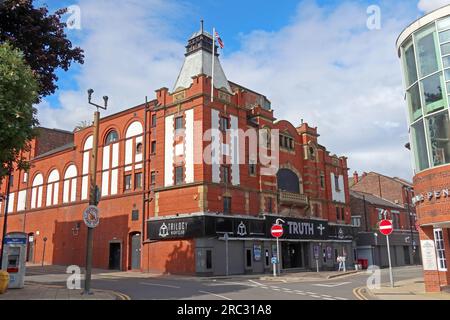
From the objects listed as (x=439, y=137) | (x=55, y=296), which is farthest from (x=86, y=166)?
(x=439, y=137)

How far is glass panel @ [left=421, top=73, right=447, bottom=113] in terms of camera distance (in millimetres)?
16531

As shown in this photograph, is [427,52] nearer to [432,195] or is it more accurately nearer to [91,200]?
[432,195]

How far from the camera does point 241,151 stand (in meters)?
36.9

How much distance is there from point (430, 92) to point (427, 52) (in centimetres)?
169

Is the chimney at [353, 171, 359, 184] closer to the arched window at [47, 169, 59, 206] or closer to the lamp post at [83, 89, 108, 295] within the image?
the arched window at [47, 169, 59, 206]

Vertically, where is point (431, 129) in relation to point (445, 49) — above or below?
below

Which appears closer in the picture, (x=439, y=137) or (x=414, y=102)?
(x=439, y=137)

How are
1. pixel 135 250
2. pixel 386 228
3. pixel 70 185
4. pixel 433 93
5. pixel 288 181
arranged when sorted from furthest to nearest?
pixel 70 185, pixel 288 181, pixel 135 250, pixel 386 228, pixel 433 93

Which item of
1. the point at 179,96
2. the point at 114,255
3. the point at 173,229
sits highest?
the point at 179,96

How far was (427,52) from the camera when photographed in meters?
17.3

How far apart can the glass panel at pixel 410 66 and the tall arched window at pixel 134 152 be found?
82.6ft

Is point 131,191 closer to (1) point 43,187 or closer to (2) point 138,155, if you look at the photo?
(2) point 138,155

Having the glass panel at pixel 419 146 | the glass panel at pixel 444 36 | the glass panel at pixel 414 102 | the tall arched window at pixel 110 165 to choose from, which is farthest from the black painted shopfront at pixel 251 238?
the glass panel at pixel 444 36

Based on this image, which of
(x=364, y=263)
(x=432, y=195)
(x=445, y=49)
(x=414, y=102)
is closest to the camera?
(x=445, y=49)
